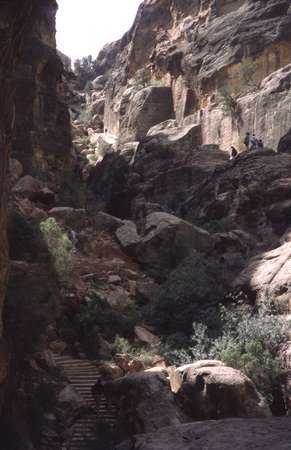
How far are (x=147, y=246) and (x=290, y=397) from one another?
34.4 ft

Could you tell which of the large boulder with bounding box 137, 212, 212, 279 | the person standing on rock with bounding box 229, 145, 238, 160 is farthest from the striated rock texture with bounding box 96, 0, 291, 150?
the large boulder with bounding box 137, 212, 212, 279

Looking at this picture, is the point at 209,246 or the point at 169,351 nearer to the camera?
the point at 169,351

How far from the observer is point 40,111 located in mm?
27016

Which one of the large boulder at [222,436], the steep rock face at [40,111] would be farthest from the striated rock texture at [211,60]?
the large boulder at [222,436]

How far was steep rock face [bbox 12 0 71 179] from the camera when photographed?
25562 millimetres

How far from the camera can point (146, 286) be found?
58.9ft

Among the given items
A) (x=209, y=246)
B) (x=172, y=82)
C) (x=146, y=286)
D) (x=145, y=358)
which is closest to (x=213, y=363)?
(x=145, y=358)

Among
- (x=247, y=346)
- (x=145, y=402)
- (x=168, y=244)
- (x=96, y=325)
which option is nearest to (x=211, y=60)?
(x=168, y=244)

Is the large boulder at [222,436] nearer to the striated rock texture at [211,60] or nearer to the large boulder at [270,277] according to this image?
the large boulder at [270,277]

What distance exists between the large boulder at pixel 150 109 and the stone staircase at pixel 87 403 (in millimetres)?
28109

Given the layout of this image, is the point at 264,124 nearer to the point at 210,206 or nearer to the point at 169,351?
the point at 210,206

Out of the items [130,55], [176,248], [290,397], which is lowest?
[290,397]

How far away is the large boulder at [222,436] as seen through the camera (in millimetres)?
7215

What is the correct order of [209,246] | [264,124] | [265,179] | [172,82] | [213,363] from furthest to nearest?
[172,82], [264,124], [265,179], [209,246], [213,363]
